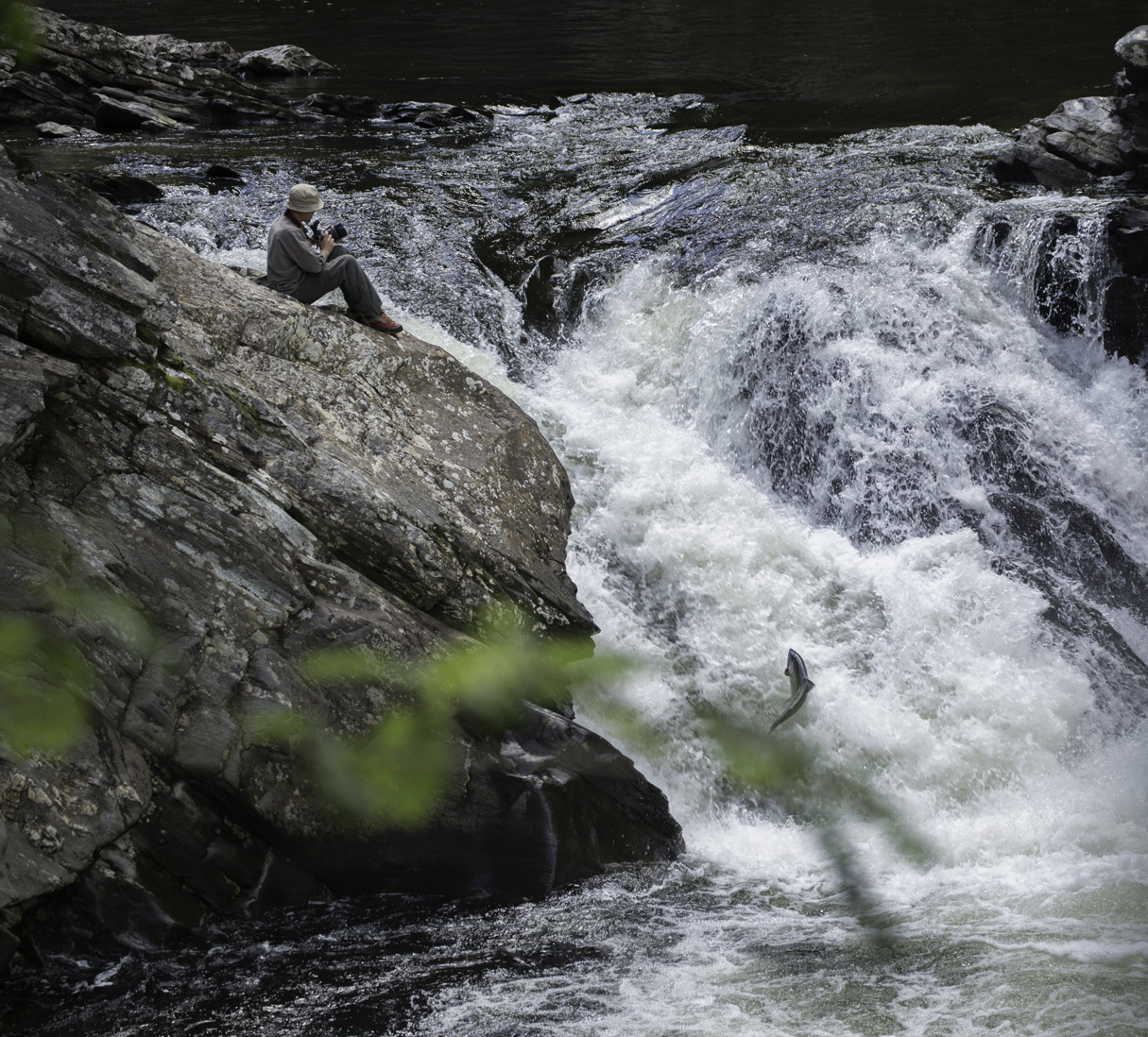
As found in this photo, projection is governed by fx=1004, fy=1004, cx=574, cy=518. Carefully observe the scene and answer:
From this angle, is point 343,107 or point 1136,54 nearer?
point 1136,54

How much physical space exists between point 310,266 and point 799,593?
16.6ft

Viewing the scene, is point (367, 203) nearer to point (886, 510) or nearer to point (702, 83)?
point (886, 510)

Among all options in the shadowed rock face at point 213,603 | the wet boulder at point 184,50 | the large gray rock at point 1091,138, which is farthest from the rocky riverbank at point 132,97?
the shadowed rock face at point 213,603

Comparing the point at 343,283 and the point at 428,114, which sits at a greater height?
the point at 428,114

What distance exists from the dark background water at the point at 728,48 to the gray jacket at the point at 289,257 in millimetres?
9734

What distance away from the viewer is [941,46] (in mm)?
21188

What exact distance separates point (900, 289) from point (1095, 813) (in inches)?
218

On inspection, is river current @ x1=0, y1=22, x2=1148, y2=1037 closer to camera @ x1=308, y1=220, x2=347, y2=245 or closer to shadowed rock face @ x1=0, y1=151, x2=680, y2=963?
shadowed rock face @ x1=0, y1=151, x2=680, y2=963

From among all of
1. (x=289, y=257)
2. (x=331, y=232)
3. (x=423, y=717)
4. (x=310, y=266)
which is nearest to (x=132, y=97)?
(x=331, y=232)

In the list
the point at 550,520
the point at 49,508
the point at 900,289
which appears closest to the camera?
the point at 49,508

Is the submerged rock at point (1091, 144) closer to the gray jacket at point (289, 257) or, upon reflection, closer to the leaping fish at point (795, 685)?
the leaping fish at point (795, 685)

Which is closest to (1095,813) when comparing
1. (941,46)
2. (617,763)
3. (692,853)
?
(692,853)

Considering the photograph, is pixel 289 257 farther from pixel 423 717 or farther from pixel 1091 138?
pixel 1091 138

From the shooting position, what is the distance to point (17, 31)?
7.88ft
